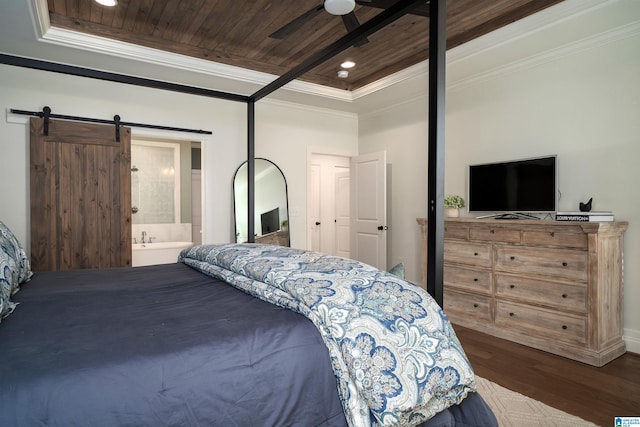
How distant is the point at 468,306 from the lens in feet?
12.0

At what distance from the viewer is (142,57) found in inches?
139

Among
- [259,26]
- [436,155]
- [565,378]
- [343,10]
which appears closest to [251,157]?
[259,26]

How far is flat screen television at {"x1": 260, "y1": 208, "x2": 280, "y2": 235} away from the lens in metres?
4.82

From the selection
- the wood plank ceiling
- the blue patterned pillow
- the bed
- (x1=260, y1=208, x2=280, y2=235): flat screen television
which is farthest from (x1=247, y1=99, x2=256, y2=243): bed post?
the bed

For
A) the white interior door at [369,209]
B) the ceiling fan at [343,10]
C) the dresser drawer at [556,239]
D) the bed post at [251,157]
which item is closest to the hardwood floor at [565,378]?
the dresser drawer at [556,239]

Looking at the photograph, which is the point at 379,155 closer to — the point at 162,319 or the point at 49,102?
the point at 49,102

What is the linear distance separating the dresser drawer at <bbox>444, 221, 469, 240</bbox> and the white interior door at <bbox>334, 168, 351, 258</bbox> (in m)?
2.36

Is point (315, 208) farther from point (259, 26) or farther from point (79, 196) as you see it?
point (79, 196)

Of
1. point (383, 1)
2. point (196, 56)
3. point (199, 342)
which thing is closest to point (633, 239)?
point (383, 1)

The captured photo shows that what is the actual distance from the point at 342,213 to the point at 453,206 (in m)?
2.31

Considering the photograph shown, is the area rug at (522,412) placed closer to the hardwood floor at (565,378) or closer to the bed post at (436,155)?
the hardwood floor at (565,378)

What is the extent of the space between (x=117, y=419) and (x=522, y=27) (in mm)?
3634

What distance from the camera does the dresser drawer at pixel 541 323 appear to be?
9.46 feet

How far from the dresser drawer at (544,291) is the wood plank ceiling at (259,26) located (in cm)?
218
